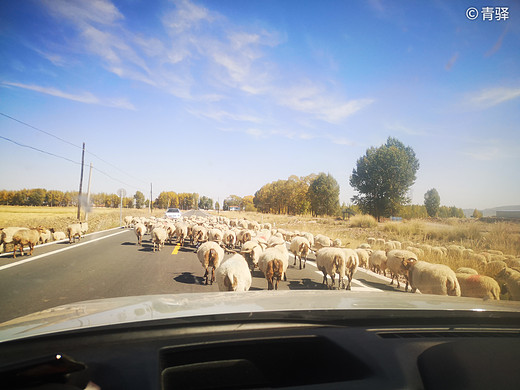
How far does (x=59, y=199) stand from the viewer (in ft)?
160

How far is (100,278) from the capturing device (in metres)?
7.20

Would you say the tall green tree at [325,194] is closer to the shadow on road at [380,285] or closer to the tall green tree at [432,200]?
the tall green tree at [432,200]

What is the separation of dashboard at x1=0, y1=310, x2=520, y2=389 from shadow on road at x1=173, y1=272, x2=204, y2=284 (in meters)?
6.14

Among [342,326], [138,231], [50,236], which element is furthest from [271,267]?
[50,236]

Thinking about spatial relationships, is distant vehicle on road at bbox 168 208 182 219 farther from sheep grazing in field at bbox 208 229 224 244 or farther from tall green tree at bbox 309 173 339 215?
tall green tree at bbox 309 173 339 215

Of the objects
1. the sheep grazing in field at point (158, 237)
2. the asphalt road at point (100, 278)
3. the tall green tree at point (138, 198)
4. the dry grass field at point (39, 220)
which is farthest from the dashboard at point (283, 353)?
the tall green tree at point (138, 198)

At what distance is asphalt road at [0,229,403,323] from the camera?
220 inches

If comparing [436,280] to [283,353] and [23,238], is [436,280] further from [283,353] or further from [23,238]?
[23,238]

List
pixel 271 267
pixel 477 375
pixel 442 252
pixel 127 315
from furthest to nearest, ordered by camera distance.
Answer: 1. pixel 442 252
2. pixel 271 267
3. pixel 127 315
4. pixel 477 375

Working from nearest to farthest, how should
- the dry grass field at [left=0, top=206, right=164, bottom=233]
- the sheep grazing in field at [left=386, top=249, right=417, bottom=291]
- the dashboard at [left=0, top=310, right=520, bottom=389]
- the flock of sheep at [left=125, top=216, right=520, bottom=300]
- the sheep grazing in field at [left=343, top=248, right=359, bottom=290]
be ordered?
the dashboard at [left=0, top=310, right=520, bottom=389], the flock of sheep at [left=125, top=216, right=520, bottom=300], the sheep grazing in field at [left=343, top=248, right=359, bottom=290], the sheep grazing in field at [left=386, top=249, right=417, bottom=291], the dry grass field at [left=0, top=206, right=164, bottom=233]

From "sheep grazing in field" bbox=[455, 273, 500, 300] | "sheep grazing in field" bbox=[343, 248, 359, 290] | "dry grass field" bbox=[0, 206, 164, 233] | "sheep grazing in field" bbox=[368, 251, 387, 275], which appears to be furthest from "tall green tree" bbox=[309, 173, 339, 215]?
"sheep grazing in field" bbox=[455, 273, 500, 300]

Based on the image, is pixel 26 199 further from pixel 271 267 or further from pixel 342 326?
pixel 342 326

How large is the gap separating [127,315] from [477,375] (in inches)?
71.3

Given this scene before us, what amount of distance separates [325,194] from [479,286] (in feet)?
204
